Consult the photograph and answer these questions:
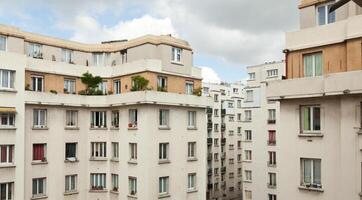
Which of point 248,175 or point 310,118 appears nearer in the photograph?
point 310,118

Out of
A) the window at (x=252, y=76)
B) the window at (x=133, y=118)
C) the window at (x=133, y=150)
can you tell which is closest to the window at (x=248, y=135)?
the window at (x=252, y=76)

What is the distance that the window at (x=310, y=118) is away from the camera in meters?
19.6

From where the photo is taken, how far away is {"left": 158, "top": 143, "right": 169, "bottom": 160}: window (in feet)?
104

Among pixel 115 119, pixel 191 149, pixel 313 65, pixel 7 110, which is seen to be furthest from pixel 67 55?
pixel 313 65

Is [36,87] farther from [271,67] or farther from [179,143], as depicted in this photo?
[271,67]

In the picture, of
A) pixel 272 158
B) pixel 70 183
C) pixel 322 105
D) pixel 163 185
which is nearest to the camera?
pixel 322 105

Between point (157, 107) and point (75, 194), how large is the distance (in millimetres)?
11313

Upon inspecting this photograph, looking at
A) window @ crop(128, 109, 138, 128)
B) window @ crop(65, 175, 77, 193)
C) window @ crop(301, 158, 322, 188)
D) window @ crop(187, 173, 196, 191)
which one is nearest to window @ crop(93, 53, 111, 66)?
Result: window @ crop(128, 109, 138, 128)

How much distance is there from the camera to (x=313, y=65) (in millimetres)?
20234

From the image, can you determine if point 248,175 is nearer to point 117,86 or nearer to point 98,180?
point 98,180

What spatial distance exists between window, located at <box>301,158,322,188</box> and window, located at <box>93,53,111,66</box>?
81.7ft

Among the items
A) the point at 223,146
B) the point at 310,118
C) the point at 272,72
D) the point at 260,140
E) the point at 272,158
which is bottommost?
the point at 223,146

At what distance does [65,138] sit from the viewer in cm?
3300

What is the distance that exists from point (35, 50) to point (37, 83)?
175 inches
